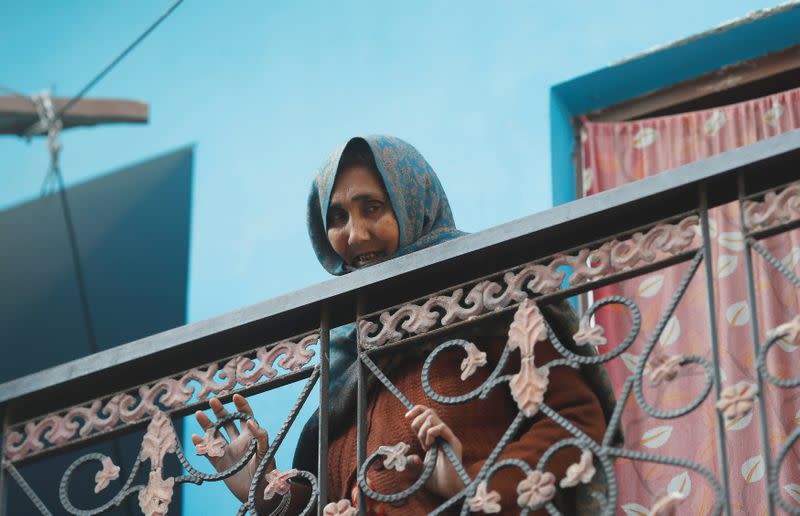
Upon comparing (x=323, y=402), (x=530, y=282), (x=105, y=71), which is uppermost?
(x=105, y=71)

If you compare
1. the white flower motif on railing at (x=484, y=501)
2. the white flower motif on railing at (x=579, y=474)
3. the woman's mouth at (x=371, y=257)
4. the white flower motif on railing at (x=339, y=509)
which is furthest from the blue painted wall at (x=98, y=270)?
the white flower motif on railing at (x=579, y=474)

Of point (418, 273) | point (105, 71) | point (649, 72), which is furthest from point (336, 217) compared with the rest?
point (105, 71)

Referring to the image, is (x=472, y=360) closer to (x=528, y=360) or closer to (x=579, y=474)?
(x=528, y=360)

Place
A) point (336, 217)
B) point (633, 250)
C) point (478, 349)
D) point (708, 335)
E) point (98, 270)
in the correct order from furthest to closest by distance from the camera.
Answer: point (98, 270) < point (708, 335) < point (336, 217) < point (478, 349) < point (633, 250)

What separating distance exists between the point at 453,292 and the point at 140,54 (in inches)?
132

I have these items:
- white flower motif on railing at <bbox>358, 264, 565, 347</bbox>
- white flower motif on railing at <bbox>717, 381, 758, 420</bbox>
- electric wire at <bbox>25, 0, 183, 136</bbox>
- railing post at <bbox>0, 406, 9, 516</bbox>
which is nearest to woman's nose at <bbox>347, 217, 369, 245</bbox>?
white flower motif on railing at <bbox>358, 264, 565, 347</bbox>

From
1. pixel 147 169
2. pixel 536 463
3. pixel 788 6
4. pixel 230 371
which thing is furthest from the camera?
pixel 147 169

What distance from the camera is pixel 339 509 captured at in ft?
10.8

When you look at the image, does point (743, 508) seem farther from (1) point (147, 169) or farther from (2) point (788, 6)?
(1) point (147, 169)

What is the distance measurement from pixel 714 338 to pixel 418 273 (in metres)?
0.73

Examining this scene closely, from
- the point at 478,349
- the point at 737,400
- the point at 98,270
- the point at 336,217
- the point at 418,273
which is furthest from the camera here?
the point at 98,270

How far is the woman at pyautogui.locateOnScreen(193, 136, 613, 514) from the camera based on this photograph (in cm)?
341

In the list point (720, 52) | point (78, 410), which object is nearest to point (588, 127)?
point (720, 52)

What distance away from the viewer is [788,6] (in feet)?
16.4
